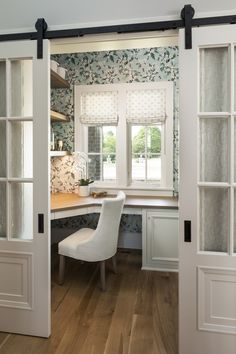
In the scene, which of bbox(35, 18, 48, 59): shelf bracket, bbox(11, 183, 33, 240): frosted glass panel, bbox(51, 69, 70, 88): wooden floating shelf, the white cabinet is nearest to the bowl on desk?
the white cabinet

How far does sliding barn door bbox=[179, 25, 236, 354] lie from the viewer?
1.72 m

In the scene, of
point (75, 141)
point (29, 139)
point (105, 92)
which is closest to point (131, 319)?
point (29, 139)

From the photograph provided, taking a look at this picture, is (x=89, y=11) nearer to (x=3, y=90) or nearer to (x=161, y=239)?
(x=3, y=90)

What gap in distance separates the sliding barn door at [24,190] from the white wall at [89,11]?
18cm

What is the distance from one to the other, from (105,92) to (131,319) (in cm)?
288

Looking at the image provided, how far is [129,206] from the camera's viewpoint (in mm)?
3301

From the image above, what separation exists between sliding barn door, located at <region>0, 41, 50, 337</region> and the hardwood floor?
0.52 ft

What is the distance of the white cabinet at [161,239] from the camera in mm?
3227

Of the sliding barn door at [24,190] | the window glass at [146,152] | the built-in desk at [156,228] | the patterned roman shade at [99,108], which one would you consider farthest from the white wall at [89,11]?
the window glass at [146,152]

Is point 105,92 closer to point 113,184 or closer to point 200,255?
point 113,184

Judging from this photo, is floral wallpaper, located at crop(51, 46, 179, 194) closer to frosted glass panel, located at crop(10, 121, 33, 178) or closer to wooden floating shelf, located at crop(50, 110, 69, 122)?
wooden floating shelf, located at crop(50, 110, 69, 122)

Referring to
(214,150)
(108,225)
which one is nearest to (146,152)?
(108,225)

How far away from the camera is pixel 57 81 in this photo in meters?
3.55

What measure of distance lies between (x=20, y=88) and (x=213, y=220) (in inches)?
64.7
